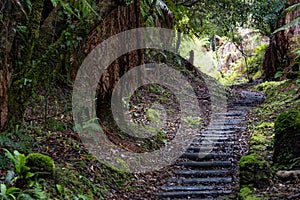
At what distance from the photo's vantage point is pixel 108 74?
5613mm

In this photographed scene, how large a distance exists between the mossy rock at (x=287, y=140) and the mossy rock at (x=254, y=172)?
0.37m

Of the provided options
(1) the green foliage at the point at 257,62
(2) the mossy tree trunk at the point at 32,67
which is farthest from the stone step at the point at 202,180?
(1) the green foliage at the point at 257,62

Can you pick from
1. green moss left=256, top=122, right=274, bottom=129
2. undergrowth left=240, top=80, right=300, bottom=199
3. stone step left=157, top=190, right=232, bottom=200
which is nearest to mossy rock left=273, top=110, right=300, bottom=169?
undergrowth left=240, top=80, right=300, bottom=199

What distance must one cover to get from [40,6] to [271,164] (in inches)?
150

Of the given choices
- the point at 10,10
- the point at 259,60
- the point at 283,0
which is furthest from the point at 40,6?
the point at 259,60

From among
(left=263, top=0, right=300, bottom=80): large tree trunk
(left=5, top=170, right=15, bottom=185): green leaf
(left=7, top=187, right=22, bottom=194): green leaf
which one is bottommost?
(left=7, top=187, right=22, bottom=194): green leaf

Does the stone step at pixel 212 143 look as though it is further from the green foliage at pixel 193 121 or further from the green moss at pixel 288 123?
the green moss at pixel 288 123

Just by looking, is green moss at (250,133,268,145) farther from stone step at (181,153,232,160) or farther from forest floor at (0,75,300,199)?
stone step at (181,153,232,160)

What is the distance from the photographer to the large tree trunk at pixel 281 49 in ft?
42.6

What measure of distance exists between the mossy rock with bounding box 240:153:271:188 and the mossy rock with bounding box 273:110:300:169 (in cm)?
37

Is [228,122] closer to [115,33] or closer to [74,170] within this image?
[115,33]

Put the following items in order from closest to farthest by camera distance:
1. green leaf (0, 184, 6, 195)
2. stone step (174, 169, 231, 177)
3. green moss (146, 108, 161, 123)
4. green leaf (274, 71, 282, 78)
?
green leaf (0, 184, 6, 195) < stone step (174, 169, 231, 177) < green moss (146, 108, 161, 123) < green leaf (274, 71, 282, 78)

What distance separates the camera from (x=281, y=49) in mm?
14219

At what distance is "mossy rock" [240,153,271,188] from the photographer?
4.68 m
